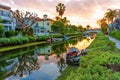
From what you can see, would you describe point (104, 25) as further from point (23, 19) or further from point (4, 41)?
point (4, 41)

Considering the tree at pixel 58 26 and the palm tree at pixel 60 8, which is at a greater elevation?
the palm tree at pixel 60 8

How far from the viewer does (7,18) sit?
61.0 meters

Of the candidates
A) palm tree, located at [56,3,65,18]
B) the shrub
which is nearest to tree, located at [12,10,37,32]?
the shrub

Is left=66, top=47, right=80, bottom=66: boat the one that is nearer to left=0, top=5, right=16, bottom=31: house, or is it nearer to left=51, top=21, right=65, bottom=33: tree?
left=0, top=5, right=16, bottom=31: house

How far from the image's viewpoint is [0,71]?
1998cm

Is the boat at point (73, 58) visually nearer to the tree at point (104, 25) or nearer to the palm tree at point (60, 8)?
the palm tree at point (60, 8)

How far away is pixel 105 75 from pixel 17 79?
40.9ft

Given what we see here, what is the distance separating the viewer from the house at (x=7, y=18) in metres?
58.5

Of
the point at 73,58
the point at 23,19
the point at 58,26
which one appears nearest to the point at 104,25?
the point at 58,26

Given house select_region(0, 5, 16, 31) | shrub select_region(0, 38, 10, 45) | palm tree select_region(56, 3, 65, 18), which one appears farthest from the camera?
palm tree select_region(56, 3, 65, 18)

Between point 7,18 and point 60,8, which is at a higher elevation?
point 60,8

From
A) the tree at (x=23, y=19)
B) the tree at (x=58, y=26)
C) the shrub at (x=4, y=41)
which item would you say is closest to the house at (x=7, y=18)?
the tree at (x=23, y=19)

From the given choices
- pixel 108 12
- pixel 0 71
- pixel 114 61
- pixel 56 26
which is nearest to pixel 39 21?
pixel 56 26

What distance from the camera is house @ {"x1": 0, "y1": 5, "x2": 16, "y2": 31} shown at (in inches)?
2304
